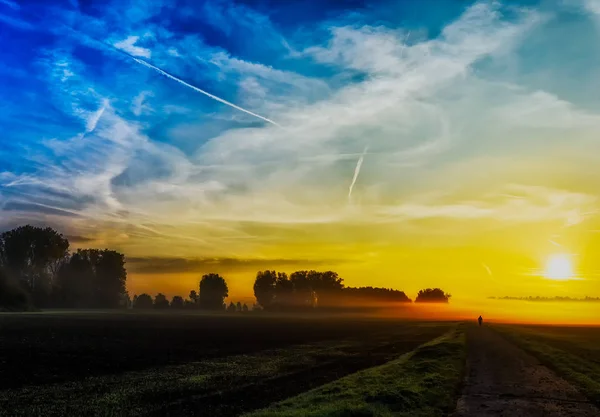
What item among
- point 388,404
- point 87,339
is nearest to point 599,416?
point 388,404

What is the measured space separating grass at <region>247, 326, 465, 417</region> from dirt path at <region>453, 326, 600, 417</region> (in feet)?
4.38

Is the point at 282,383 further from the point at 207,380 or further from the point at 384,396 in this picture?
the point at 384,396

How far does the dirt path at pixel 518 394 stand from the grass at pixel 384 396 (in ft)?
4.38

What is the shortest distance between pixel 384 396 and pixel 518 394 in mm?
9319

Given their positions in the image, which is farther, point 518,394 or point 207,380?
point 207,380

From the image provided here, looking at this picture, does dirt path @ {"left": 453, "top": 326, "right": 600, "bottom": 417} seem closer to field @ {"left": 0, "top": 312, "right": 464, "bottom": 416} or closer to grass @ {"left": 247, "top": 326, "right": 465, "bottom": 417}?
grass @ {"left": 247, "top": 326, "right": 465, "bottom": 417}

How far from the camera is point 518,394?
3312cm

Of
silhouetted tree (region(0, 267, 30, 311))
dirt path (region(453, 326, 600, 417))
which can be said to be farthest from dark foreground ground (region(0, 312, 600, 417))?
silhouetted tree (region(0, 267, 30, 311))

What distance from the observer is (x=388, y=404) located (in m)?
29.7

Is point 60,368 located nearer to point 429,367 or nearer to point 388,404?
point 388,404

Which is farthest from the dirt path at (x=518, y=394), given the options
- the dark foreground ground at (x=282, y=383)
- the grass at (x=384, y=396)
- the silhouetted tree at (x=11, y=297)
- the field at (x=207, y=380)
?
the silhouetted tree at (x=11, y=297)

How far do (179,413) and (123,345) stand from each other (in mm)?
42840

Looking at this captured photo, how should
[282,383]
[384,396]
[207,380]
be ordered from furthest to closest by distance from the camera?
[207,380] < [282,383] < [384,396]

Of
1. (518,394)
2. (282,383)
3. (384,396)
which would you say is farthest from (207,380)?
(518,394)
